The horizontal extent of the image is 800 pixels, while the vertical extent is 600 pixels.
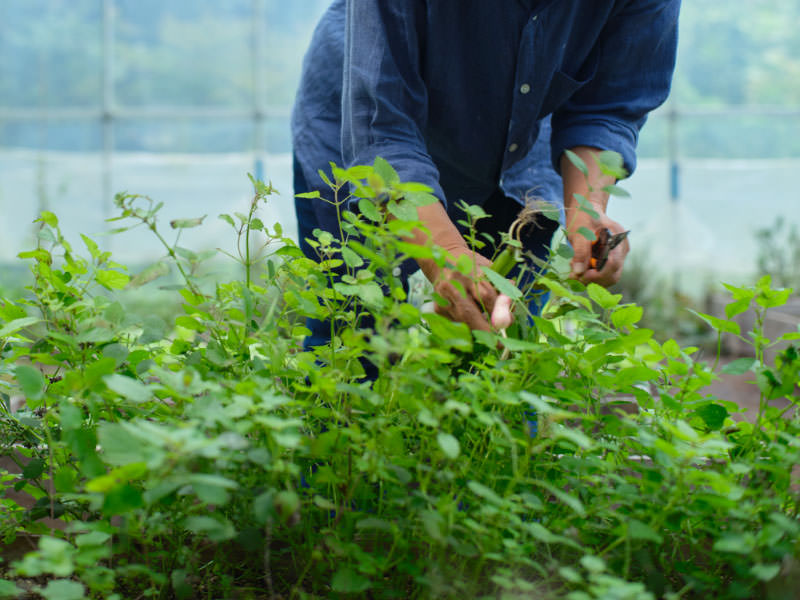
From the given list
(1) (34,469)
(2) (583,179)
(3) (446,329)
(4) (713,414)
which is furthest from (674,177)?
(1) (34,469)

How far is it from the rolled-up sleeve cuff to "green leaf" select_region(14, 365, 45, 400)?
3.29 feet

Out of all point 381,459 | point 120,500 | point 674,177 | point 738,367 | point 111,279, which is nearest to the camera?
point 120,500

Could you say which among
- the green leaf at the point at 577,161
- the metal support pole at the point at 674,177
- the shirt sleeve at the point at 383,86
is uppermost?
the shirt sleeve at the point at 383,86

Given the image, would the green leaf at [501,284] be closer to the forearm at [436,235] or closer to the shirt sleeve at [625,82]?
the forearm at [436,235]

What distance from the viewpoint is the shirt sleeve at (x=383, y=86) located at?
108 centimetres

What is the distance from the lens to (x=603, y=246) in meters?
1.09

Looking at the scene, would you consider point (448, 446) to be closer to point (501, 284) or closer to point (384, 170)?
point (501, 284)

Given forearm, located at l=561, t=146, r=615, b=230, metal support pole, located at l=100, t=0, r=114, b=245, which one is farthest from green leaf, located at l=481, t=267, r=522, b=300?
metal support pole, located at l=100, t=0, r=114, b=245

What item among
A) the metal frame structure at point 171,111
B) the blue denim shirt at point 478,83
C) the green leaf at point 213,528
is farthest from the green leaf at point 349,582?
the metal frame structure at point 171,111

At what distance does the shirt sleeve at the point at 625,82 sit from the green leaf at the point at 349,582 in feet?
3.18

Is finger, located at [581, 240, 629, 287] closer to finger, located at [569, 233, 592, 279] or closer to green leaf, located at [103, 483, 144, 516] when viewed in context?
finger, located at [569, 233, 592, 279]

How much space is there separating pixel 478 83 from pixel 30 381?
3.12ft

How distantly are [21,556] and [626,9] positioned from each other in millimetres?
1285

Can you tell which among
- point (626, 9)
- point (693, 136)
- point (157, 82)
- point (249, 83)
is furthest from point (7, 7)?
point (626, 9)
